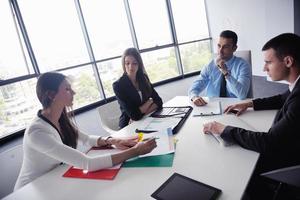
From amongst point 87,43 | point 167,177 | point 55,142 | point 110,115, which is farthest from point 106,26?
point 167,177

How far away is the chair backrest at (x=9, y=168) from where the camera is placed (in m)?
2.27

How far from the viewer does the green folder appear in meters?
1.20

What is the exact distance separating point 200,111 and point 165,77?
284 cm

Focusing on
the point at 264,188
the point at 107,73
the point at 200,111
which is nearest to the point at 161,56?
the point at 107,73

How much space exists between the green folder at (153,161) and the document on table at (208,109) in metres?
0.65

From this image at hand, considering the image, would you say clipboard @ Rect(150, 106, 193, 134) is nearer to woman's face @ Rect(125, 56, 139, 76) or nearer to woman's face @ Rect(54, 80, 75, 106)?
woman's face @ Rect(125, 56, 139, 76)

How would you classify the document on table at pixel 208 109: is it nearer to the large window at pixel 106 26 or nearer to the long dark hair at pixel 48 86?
the long dark hair at pixel 48 86

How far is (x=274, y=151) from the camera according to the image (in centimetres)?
115

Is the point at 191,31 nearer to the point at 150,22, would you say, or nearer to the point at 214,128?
the point at 150,22

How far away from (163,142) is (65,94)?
75 centimetres

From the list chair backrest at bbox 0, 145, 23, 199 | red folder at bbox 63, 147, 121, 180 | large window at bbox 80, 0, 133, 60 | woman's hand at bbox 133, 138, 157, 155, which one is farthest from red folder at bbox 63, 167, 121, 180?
large window at bbox 80, 0, 133, 60

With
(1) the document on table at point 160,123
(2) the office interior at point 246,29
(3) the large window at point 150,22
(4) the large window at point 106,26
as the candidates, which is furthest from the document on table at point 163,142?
(3) the large window at point 150,22

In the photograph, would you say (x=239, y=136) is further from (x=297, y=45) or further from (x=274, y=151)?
(x=297, y=45)

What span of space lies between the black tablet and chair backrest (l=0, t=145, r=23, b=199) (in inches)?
80.5
